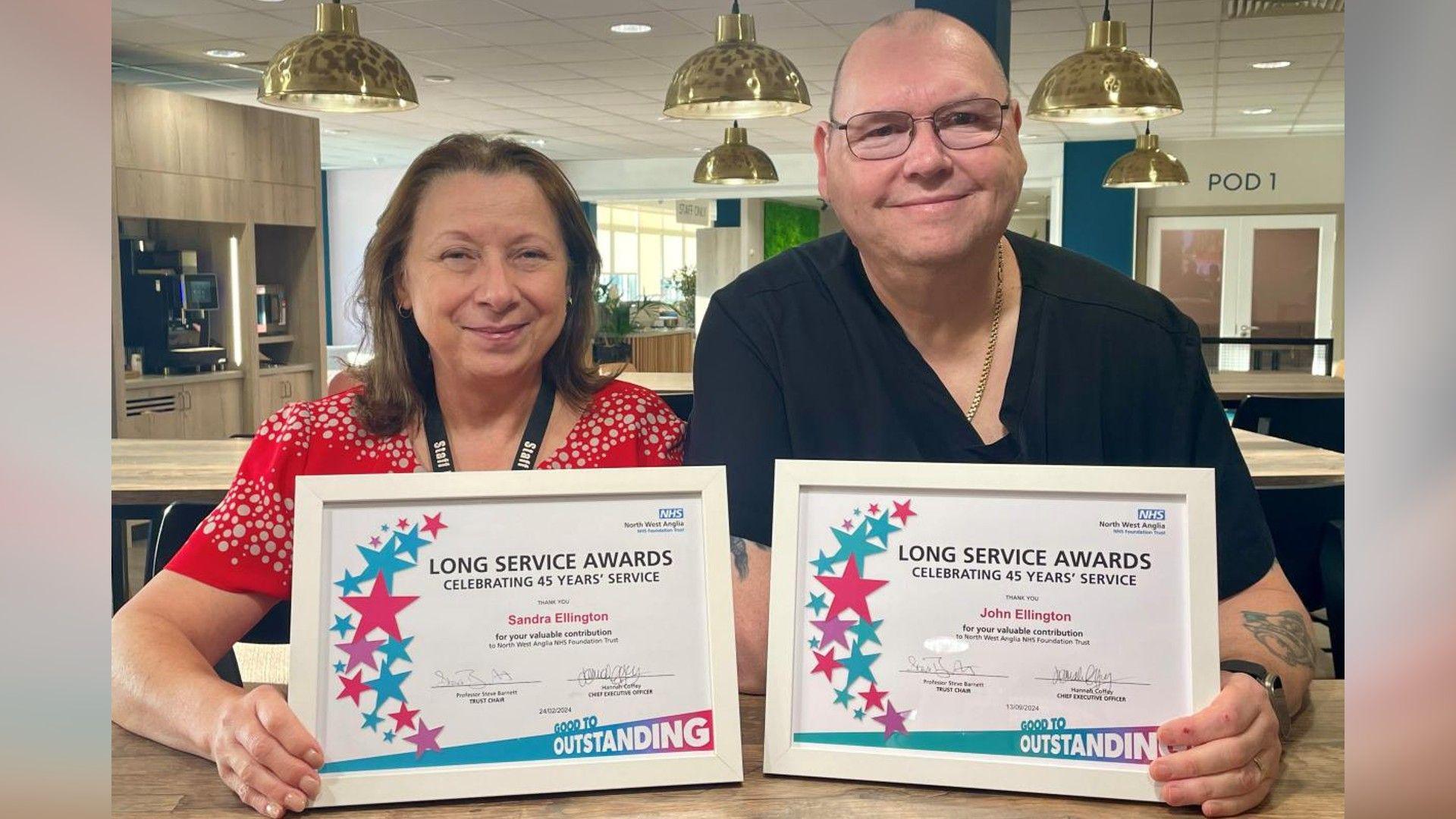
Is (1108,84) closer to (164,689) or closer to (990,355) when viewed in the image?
(990,355)

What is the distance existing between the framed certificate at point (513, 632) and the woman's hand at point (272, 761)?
0.01m

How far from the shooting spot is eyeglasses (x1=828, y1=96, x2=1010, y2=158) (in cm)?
145

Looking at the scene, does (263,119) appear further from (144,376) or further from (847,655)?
(847,655)

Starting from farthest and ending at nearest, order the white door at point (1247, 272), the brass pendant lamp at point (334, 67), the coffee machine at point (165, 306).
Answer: the white door at point (1247, 272)
the coffee machine at point (165, 306)
the brass pendant lamp at point (334, 67)

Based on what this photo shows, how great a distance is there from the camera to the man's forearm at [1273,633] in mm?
1236

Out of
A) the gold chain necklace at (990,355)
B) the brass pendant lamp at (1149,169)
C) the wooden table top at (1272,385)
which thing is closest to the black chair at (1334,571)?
the gold chain necklace at (990,355)

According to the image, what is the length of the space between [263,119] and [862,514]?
966cm

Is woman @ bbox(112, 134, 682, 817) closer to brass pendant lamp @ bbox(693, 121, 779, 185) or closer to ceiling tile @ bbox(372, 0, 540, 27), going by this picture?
brass pendant lamp @ bbox(693, 121, 779, 185)

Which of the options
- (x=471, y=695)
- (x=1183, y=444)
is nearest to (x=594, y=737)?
(x=471, y=695)

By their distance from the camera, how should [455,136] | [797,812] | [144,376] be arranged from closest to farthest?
[797,812], [455,136], [144,376]

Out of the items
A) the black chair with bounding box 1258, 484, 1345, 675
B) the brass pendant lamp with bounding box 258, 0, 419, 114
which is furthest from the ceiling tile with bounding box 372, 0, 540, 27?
the black chair with bounding box 1258, 484, 1345, 675
